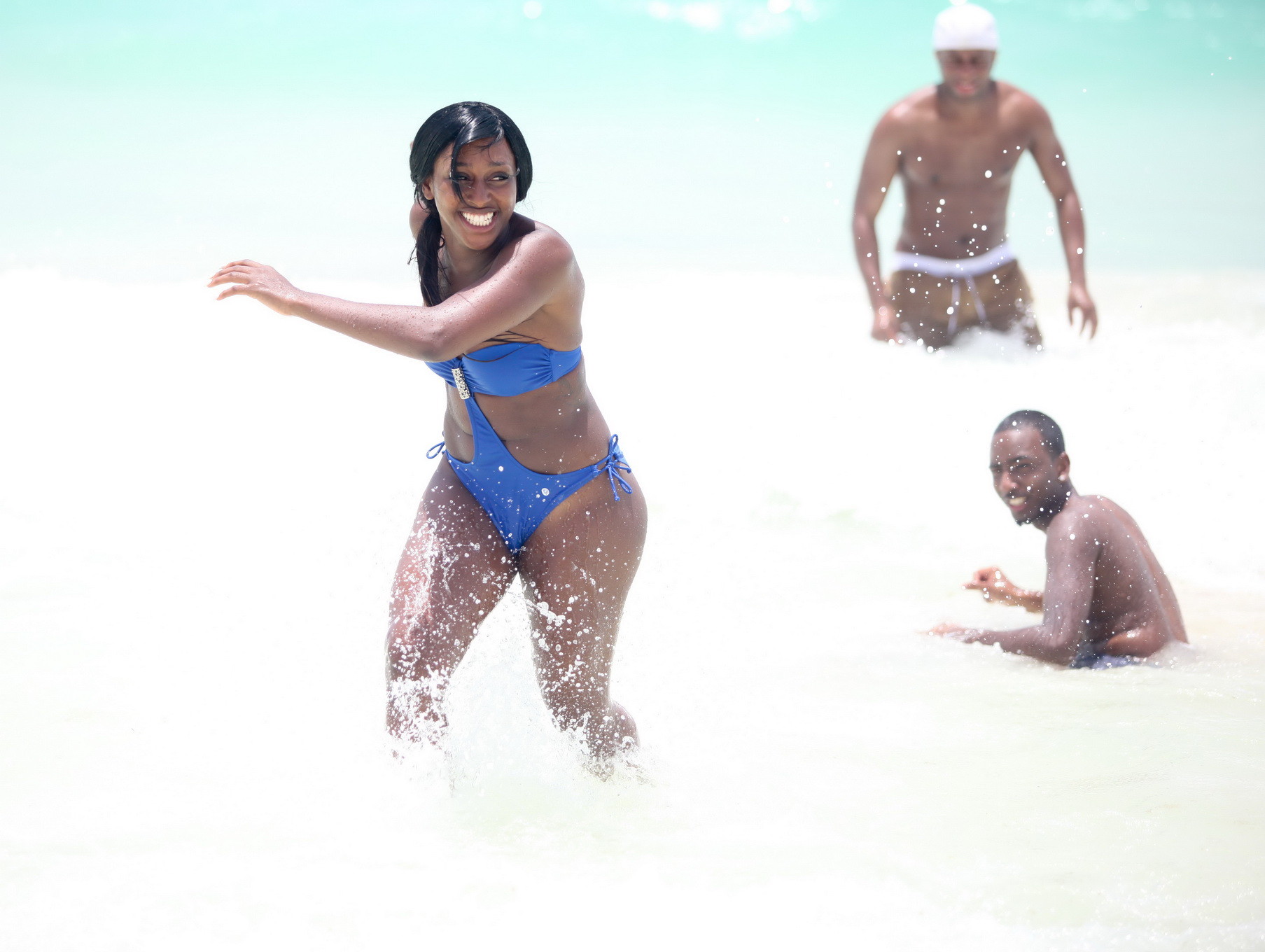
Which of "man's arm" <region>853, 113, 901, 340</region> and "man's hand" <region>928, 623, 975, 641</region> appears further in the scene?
"man's arm" <region>853, 113, 901, 340</region>

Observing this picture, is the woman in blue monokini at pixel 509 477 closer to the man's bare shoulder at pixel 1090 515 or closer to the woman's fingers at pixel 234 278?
the woman's fingers at pixel 234 278

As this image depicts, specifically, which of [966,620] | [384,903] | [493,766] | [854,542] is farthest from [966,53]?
[384,903]

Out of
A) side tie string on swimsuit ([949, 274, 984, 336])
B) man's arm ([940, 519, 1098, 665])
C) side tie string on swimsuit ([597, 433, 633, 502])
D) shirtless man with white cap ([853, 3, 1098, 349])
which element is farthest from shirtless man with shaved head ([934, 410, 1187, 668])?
side tie string on swimsuit ([949, 274, 984, 336])

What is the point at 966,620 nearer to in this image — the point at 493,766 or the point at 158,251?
the point at 493,766

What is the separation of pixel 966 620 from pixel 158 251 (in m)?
11.6

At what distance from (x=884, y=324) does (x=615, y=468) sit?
369cm

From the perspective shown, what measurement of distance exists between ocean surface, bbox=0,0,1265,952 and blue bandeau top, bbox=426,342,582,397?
37 centimetres

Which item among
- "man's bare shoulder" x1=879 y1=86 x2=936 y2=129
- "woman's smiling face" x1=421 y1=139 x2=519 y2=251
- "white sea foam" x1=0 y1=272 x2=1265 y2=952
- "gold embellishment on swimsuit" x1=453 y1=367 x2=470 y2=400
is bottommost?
"white sea foam" x1=0 y1=272 x2=1265 y2=952

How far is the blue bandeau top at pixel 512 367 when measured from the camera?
8.46 feet

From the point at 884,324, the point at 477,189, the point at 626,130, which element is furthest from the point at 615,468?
the point at 626,130

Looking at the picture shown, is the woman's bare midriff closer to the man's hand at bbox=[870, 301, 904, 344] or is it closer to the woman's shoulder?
A: the woman's shoulder

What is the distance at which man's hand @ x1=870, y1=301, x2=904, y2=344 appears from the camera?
6234 mm

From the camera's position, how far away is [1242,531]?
581cm

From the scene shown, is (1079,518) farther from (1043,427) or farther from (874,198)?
(874,198)
